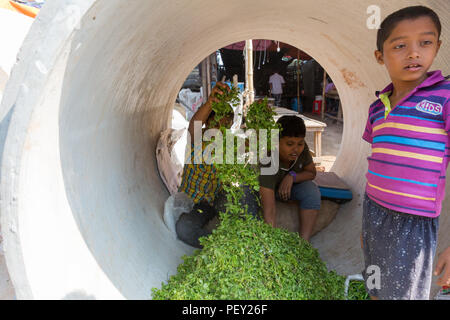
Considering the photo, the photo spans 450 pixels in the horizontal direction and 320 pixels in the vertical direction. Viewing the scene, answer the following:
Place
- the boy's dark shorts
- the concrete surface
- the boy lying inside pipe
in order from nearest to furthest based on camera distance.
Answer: the boy's dark shorts → the boy lying inside pipe → the concrete surface

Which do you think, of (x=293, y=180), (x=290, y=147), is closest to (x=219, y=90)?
(x=290, y=147)

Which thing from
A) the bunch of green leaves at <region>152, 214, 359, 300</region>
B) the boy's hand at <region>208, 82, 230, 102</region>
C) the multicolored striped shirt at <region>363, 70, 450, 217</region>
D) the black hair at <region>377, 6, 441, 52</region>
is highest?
the black hair at <region>377, 6, 441, 52</region>

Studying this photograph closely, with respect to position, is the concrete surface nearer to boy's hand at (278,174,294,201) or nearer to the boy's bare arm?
the boy's bare arm

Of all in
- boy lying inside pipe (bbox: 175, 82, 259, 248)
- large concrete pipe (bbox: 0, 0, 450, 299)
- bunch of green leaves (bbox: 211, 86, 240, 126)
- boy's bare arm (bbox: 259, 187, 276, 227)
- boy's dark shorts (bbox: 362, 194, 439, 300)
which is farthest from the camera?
boy lying inside pipe (bbox: 175, 82, 259, 248)

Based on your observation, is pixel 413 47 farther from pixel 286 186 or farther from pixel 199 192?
pixel 199 192

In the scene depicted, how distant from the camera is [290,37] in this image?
13.1 feet

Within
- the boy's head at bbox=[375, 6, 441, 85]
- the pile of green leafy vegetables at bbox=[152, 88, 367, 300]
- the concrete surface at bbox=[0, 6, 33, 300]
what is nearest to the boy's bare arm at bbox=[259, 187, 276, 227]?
the pile of green leafy vegetables at bbox=[152, 88, 367, 300]

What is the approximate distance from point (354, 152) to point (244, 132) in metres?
1.99

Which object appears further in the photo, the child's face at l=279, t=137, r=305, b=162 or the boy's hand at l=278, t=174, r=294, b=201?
the boy's hand at l=278, t=174, r=294, b=201

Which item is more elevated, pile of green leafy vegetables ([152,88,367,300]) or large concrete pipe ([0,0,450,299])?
large concrete pipe ([0,0,450,299])

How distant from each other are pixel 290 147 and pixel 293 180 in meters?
0.39

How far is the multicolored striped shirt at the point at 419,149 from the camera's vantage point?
148 centimetres

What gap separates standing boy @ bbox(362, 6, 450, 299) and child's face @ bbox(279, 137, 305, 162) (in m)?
1.35

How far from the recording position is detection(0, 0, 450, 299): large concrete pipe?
4.66 feet
